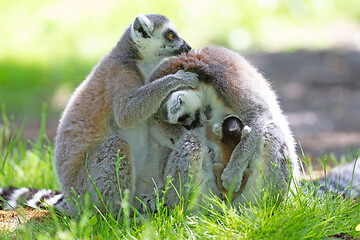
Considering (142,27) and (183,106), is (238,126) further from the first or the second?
(142,27)

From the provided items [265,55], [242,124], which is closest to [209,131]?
[242,124]

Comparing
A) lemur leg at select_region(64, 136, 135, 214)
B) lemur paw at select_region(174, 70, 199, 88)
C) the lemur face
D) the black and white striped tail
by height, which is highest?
the lemur face

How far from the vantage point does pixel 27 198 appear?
4.70 meters

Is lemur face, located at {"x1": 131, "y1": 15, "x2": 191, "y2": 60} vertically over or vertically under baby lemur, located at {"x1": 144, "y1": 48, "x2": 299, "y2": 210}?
over

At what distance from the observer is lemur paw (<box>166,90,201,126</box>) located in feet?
13.9

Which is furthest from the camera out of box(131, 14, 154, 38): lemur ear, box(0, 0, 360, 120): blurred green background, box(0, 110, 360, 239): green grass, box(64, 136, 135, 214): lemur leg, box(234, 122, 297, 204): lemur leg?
box(0, 0, 360, 120): blurred green background

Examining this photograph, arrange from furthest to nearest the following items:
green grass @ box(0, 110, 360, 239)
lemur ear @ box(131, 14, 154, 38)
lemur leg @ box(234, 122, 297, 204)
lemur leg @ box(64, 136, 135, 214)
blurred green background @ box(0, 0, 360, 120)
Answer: blurred green background @ box(0, 0, 360, 120) < lemur ear @ box(131, 14, 154, 38) < lemur leg @ box(64, 136, 135, 214) < lemur leg @ box(234, 122, 297, 204) < green grass @ box(0, 110, 360, 239)

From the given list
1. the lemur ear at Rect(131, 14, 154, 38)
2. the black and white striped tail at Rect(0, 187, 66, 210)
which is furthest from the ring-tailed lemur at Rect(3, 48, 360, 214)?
the black and white striped tail at Rect(0, 187, 66, 210)

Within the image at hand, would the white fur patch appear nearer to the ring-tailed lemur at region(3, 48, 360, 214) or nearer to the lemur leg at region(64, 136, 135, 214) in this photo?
the ring-tailed lemur at region(3, 48, 360, 214)

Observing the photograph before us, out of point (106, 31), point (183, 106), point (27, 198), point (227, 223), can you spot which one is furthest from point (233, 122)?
point (106, 31)

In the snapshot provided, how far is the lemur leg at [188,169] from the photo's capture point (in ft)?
13.3

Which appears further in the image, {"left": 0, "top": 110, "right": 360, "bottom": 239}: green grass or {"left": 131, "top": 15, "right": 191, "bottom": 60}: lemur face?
{"left": 131, "top": 15, "right": 191, "bottom": 60}: lemur face

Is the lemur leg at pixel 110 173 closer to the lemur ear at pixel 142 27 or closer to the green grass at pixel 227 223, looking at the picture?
the green grass at pixel 227 223

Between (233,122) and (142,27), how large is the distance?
131 centimetres
